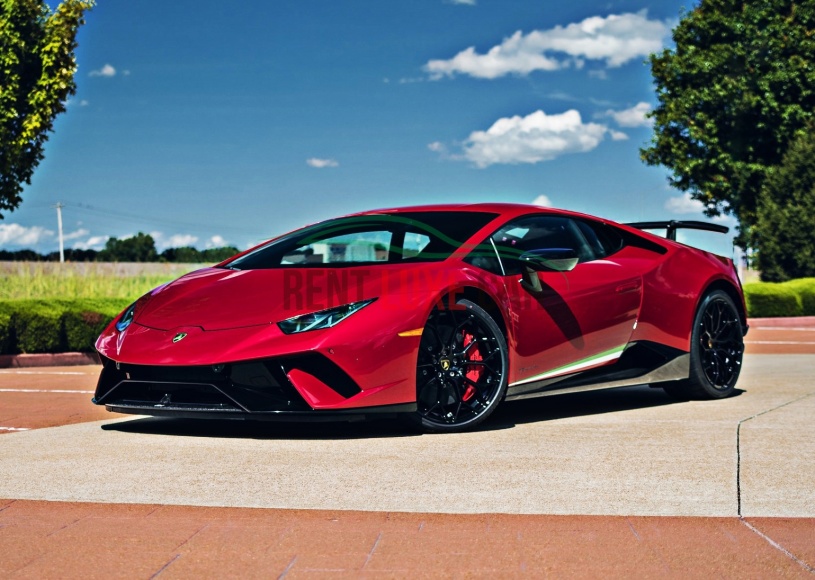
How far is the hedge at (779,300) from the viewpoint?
893 inches

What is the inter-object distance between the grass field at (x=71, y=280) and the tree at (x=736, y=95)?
75.7 feet

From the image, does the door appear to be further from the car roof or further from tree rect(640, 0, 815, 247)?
tree rect(640, 0, 815, 247)

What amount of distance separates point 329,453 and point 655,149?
120ft

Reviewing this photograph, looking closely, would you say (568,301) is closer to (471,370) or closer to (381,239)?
(471,370)

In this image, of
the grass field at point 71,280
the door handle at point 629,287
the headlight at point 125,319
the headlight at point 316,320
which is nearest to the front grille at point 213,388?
the headlight at point 316,320

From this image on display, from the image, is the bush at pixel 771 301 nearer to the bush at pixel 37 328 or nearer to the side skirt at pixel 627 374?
the bush at pixel 37 328

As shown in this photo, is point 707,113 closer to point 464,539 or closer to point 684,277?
point 684,277

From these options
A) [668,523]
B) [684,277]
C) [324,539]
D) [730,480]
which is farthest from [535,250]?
[324,539]

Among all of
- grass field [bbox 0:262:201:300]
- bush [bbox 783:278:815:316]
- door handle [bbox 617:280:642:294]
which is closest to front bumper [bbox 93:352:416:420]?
door handle [bbox 617:280:642:294]

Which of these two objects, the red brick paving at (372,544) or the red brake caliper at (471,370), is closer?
the red brick paving at (372,544)

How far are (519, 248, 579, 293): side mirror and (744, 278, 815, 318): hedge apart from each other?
17.4m

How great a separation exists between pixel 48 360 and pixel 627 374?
8.76 metres

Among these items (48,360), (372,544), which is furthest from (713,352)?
(48,360)

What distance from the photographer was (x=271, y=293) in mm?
5551
